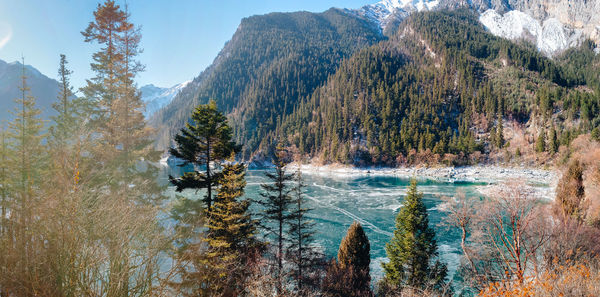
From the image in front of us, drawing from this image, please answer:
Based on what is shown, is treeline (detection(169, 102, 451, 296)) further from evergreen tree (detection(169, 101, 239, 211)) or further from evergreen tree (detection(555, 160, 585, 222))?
evergreen tree (detection(555, 160, 585, 222))

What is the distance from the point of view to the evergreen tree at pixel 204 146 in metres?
12.0

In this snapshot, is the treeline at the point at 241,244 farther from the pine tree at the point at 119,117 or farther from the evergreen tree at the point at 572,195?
the evergreen tree at the point at 572,195

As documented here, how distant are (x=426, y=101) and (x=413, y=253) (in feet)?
364

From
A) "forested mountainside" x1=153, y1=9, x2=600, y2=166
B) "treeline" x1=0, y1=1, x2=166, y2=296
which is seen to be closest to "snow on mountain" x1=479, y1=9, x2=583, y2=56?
"forested mountainside" x1=153, y1=9, x2=600, y2=166

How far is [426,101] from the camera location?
111m

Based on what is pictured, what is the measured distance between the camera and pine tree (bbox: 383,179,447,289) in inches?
576

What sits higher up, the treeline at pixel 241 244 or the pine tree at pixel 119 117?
the pine tree at pixel 119 117

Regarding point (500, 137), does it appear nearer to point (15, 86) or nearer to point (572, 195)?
point (572, 195)

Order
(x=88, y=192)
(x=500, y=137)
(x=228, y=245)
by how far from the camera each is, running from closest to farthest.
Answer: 1. (x=88, y=192)
2. (x=228, y=245)
3. (x=500, y=137)

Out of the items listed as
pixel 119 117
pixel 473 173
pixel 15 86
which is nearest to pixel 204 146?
pixel 119 117

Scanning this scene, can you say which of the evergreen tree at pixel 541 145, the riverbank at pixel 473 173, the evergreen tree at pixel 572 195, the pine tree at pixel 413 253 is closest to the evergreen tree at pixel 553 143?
the evergreen tree at pixel 541 145

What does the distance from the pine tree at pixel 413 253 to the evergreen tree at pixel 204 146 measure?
35.9 ft

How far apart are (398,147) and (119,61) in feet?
292

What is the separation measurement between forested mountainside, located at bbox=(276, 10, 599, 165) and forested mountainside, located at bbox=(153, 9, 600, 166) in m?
0.46
